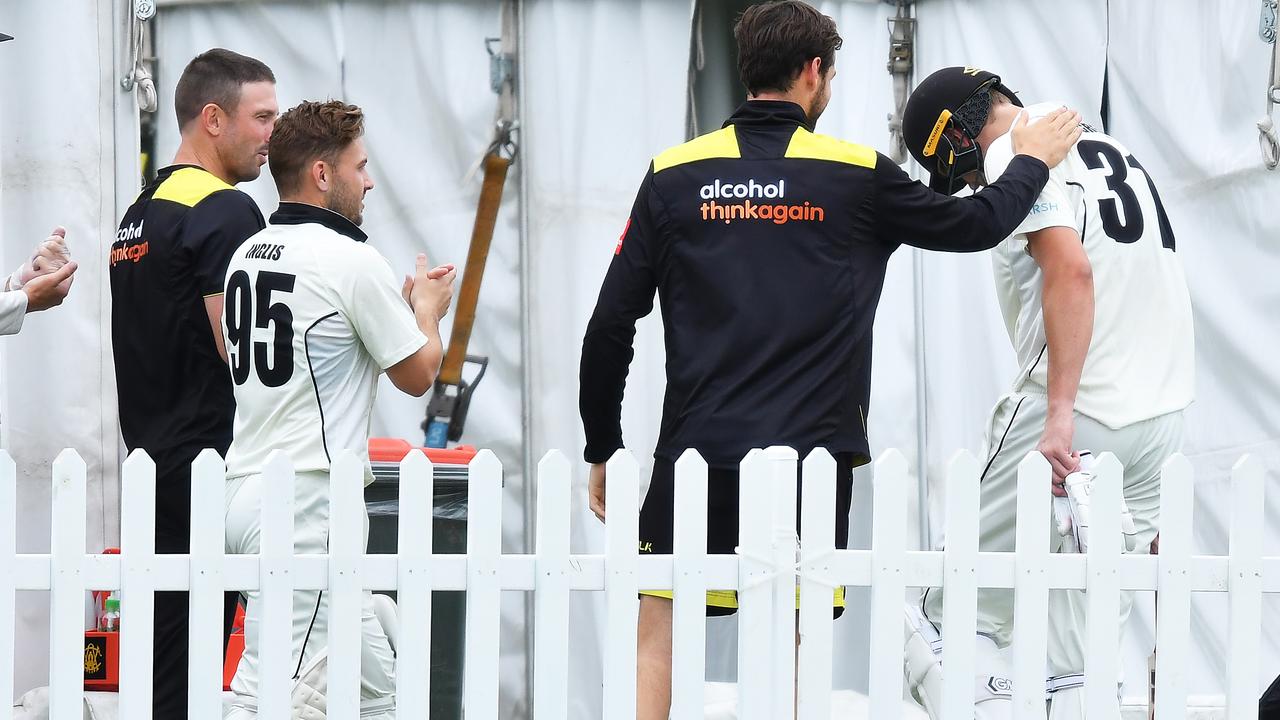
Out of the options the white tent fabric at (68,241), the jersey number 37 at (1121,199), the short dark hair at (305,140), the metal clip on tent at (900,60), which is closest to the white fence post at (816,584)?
the jersey number 37 at (1121,199)

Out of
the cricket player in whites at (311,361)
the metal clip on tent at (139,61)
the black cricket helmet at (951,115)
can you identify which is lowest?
the cricket player in whites at (311,361)

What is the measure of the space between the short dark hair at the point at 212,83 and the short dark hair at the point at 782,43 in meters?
1.30

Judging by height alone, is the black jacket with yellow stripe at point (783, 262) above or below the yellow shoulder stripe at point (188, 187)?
below

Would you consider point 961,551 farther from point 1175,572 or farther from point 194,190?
point 194,190

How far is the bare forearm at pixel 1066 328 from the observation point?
10.0 ft

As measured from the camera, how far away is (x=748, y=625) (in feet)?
8.89

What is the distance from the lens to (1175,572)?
110 inches

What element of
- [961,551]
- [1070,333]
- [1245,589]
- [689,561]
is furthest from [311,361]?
[1245,589]

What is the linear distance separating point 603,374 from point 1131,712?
2.27 metres

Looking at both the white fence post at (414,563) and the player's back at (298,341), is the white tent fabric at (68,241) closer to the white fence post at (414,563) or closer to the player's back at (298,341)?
the player's back at (298,341)

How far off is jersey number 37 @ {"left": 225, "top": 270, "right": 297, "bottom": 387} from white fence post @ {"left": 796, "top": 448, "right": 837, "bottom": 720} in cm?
108

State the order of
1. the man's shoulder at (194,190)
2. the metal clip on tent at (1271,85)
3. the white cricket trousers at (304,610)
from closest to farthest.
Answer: the white cricket trousers at (304,610) < the man's shoulder at (194,190) < the metal clip on tent at (1271,85)

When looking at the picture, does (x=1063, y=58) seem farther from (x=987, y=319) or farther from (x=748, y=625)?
(x=748, y=625)

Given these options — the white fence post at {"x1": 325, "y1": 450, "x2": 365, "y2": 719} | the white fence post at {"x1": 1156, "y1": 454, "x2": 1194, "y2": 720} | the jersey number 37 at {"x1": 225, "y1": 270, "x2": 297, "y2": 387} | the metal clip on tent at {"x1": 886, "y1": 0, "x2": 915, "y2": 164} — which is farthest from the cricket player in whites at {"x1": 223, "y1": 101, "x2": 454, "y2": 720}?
the metal clip on tent at {"x1": 886, "y1": 0, "x2": 915, "y2": 164}
